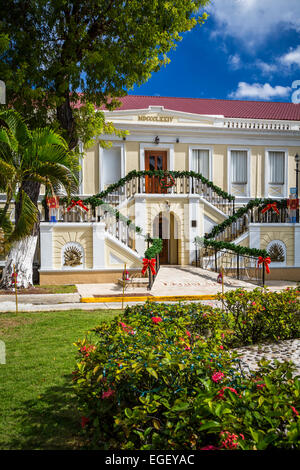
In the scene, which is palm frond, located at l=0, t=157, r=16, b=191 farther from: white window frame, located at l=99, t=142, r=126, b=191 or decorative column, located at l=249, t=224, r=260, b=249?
white window frame, located at l=99, t=142, r=126, b=191

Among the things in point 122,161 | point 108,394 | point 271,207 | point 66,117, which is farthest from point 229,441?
point 122,161

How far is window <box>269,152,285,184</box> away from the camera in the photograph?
74.6 ft

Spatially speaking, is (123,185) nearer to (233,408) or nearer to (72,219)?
(72,219)

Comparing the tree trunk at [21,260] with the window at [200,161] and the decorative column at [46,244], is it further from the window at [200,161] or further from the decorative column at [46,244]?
the window at [200,161]

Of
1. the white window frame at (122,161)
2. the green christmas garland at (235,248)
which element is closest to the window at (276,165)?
the green christmas garland at (235,248)

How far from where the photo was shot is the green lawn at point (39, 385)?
3738 millimetres

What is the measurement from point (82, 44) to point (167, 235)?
443 inches

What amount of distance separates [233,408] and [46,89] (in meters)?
13.0

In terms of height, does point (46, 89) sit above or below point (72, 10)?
below

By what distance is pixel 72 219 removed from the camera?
16062 mm

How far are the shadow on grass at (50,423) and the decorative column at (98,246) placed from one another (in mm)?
10819

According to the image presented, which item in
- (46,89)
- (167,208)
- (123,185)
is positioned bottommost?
(167,208)

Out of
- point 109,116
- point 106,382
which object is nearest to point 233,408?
point 106,382

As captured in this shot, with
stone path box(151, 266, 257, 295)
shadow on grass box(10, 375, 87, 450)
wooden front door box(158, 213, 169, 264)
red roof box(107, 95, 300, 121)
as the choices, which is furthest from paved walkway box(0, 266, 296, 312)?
red roof box(107, 95, 300, 121)
